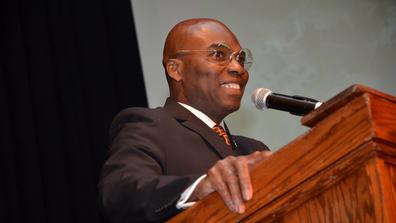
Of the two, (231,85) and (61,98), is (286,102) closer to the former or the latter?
(231,85)

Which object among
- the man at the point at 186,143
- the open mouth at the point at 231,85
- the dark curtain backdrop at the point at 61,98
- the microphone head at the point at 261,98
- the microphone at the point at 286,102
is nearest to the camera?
the man at the point at 186,143

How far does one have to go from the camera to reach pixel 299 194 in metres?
1.09

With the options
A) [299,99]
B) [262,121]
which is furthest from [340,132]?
[262,121]

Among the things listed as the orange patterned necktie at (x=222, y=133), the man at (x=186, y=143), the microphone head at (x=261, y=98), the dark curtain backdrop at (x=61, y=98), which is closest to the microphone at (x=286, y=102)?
the microphone head at (x=261, y=98)

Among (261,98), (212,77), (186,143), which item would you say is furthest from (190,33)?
(261,98)

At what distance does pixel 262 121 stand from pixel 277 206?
68.4 inches

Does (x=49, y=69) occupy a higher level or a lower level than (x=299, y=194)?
higher

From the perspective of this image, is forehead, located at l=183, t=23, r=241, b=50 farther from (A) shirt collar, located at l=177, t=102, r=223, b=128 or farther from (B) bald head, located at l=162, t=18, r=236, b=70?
(A) shirt collar, located at l=177, t=102, r=223, b=128

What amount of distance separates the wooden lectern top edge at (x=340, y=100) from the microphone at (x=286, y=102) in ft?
1.32

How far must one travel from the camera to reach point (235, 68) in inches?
80.3

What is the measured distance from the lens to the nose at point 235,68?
6.68 ft

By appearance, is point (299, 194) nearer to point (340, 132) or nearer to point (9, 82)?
point (340, 132)

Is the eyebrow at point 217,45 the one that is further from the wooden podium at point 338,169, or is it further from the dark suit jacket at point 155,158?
the wooden podium at point 338,169

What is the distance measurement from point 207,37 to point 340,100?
3.59 ft
